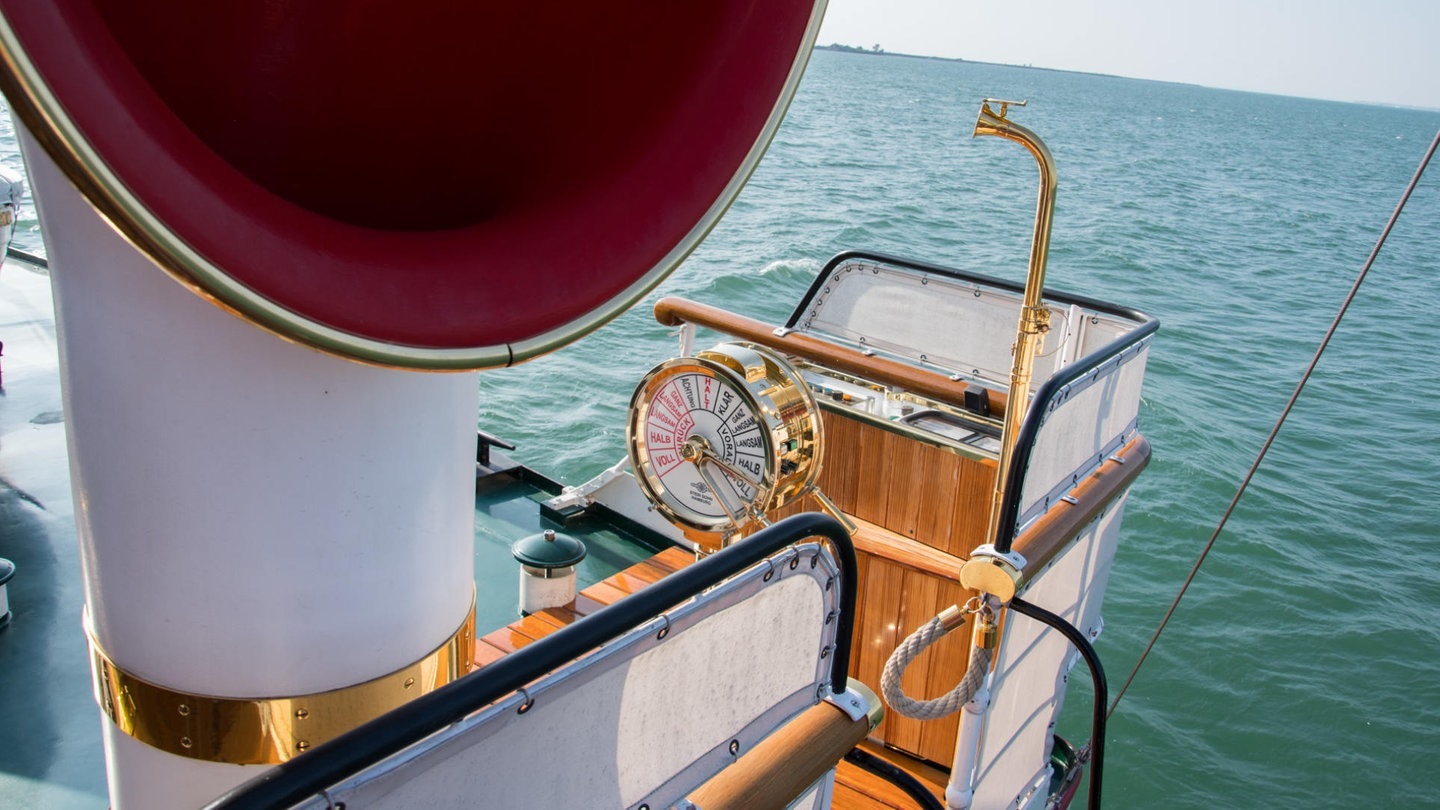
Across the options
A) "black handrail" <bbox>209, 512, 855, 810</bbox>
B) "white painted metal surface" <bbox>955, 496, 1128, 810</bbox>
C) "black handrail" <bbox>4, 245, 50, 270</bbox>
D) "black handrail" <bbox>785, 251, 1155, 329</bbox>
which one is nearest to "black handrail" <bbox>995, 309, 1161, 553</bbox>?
"white painted metal surface" <bbox>955, 496, 1128, 810</bbox>

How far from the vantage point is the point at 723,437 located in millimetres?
2650

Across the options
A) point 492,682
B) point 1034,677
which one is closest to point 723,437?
point 1034,677

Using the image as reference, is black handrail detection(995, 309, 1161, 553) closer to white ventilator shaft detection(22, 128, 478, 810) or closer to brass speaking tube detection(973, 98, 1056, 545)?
brass speaking tube detection(973, 98, 1056, 545)

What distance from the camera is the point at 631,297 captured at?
4.01ft

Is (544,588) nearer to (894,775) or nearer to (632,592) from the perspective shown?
(632,592)

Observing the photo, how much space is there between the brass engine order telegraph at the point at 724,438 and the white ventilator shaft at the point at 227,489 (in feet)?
4.10

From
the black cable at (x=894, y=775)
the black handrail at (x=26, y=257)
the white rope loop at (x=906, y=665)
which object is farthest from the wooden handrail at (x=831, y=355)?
the black handrail at (x=26, y=257)

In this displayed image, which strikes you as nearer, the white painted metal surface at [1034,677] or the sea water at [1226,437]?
the white painted metal surface at [1034,677]

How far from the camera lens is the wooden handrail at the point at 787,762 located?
1.69m

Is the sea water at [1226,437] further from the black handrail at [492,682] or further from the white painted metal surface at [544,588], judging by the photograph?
the white painted metal surface at [544,588]

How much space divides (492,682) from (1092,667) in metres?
1.94

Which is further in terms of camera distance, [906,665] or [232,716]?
[906,665]

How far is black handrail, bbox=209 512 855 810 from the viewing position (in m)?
1.06

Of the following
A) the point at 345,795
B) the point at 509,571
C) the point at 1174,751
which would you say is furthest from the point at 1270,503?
the point at 345,795
